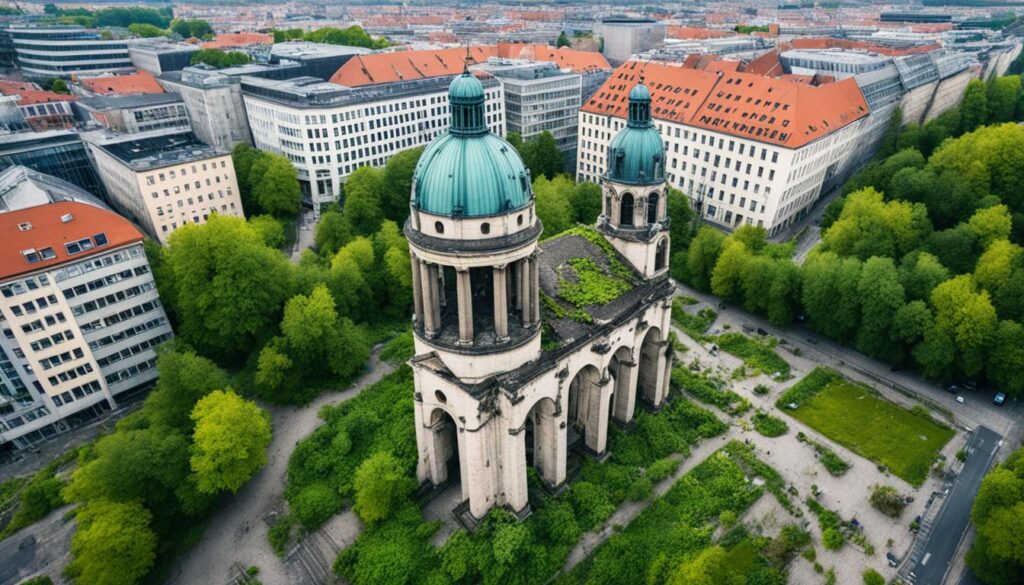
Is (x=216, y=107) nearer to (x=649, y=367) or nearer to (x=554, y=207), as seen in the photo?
(x=554, y=207)

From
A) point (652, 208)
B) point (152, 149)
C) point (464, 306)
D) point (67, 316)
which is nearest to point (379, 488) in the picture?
point (464, 306)

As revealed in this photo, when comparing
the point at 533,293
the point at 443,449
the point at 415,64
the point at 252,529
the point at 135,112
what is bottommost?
the point at 252,529

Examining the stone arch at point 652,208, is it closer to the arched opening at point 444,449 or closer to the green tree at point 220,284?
the arched opening at point 444,449

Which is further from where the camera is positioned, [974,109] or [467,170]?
[974,109]

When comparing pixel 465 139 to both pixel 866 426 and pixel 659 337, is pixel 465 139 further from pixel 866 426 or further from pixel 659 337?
pixel 866 426

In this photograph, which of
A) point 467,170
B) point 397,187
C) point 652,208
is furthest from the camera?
point 397,187

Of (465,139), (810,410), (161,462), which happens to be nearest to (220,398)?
(161,462)
